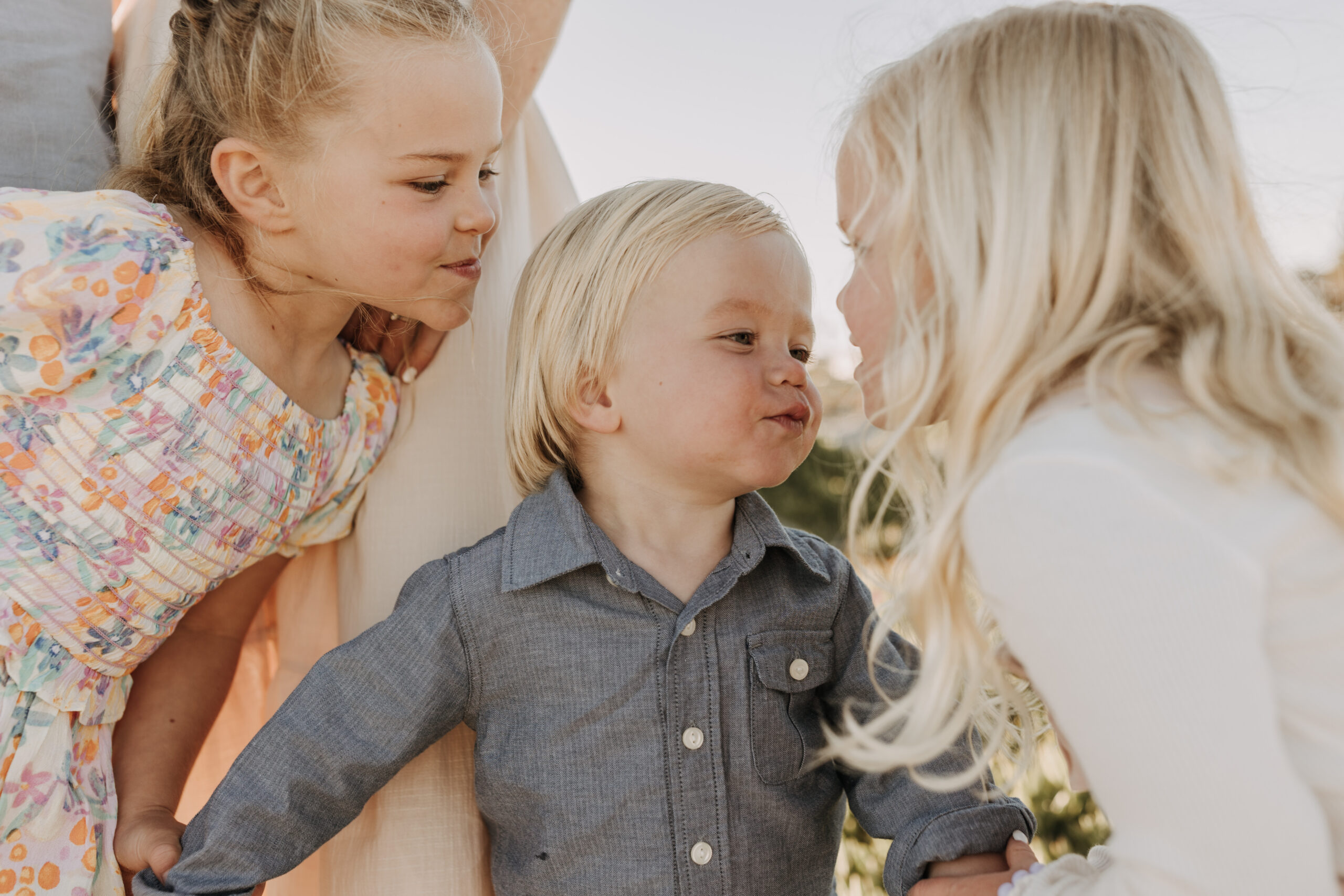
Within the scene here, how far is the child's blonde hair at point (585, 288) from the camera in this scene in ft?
4.78

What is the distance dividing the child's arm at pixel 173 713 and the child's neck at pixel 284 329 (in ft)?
1.03

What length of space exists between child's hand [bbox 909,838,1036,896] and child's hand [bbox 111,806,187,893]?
943 mm

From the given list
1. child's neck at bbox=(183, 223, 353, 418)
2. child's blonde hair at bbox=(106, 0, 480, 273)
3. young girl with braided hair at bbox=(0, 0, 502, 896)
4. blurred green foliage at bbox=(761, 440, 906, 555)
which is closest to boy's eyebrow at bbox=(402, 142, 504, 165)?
young girl with braided hair at bbox=(0, 0, 502, 896)

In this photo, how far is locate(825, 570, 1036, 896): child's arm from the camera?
131cm

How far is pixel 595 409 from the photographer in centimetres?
148

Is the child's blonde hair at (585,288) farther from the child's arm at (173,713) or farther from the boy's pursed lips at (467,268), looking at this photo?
the child's arm at (173,713)

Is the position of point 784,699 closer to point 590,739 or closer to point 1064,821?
point 590,739

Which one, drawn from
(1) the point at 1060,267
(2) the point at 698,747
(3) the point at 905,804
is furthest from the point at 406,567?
(1) the point at 1060,267

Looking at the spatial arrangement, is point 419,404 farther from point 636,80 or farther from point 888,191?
point 636,80

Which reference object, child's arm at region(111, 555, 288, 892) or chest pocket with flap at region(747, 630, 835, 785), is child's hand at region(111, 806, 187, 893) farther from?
chest pocket with flap at region(747, 630, 835, 785)

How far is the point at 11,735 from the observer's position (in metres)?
1.33

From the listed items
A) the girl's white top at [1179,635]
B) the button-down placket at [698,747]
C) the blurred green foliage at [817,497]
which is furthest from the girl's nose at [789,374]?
the blurred green foliage at [817,497]

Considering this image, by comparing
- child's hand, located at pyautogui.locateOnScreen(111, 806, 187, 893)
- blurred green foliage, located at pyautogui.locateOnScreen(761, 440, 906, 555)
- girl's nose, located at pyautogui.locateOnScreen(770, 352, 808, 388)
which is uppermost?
girl's nose, located at pyautogui.locateOnScreen(770, 352, 808, 388)

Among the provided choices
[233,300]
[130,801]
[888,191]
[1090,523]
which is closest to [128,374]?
[233,300]
